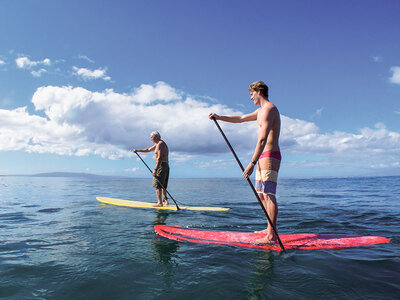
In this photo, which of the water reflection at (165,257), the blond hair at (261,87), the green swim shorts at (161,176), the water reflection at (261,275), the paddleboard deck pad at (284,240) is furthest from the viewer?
the green swim shorts at (161,176)

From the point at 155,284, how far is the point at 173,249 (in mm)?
1305

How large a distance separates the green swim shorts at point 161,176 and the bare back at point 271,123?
5.92 meters

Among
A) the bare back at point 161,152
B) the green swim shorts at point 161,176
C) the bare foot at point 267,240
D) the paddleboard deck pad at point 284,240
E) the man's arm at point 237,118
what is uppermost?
the man's arm at point 237,118

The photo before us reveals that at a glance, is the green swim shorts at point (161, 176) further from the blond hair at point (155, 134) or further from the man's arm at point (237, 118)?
the man's arm at point (237, 118)

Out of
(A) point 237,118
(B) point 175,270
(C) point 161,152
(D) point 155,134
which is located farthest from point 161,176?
(B) point 175,270

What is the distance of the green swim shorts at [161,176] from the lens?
9508 millimetres

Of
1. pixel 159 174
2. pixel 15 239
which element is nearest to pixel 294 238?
pixel 15 239

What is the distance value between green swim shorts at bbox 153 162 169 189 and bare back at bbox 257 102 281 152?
5.92 m

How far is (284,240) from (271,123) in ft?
7.02

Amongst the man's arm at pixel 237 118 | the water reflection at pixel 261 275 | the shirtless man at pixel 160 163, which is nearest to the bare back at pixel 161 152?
the shirtless man at pixel 160 163

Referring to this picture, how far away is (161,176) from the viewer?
31.4 feet

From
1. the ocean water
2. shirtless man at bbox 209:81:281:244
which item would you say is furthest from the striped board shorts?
the ocean water

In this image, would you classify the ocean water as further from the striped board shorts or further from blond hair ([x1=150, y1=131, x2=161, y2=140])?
blond hair ([x1=150, y1=131, x2=161, y2=140])

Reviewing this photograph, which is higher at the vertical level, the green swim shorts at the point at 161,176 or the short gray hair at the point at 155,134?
the short gray hair at the point at 155,134
